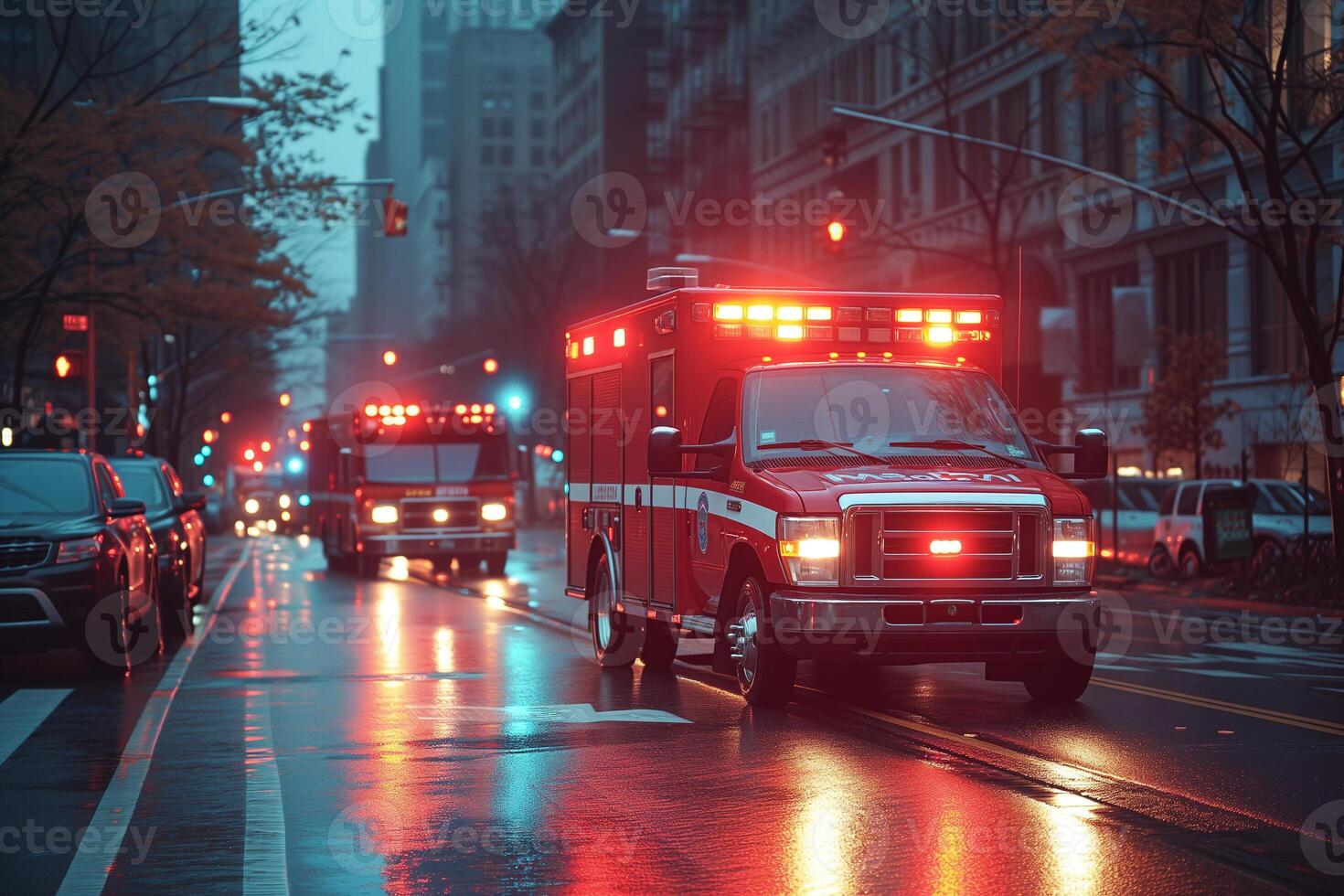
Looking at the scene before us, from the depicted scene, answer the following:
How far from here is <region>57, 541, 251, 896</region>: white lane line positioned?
744 centimetres

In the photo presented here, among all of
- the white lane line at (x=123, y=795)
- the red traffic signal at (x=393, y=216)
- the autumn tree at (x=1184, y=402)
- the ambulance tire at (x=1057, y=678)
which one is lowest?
the white lane line at (x=123, y=795)

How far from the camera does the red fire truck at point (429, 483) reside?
33312mm

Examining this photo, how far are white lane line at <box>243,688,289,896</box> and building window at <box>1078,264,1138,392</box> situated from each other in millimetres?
34889

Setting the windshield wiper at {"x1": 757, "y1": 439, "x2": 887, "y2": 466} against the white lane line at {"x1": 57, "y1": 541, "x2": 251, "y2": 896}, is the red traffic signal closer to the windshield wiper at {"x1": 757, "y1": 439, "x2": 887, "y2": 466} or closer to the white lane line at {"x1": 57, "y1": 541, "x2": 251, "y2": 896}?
the white lane line at {"x1": 57, "y1": 541, "x2": 251, "y2": 896}

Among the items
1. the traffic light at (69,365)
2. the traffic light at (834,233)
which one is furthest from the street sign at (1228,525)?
the traffic light at (69,365)

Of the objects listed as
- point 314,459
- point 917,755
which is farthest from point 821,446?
point 314,459

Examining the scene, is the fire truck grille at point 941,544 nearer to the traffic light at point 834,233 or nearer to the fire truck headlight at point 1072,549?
the fire truck headlight at point 1072,549

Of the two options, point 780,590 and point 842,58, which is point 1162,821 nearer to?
point 780,590

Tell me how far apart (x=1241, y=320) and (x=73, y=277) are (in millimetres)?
24281

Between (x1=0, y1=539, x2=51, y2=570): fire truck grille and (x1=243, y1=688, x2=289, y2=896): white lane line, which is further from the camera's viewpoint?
(x1=0, y1=539, x2=51, y2=570): fire truck grille

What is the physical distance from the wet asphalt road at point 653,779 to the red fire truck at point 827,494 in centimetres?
51

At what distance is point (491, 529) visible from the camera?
33.5 m

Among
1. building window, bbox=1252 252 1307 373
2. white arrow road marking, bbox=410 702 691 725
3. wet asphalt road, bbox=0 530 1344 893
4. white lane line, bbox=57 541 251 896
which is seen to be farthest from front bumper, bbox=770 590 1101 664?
building window, bbox=1252 252 1307 373

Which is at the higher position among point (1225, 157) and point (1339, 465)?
point (1225, 157)
